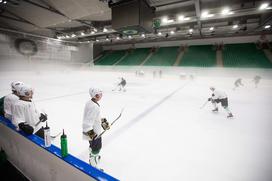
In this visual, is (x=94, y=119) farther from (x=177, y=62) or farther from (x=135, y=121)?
(x=177, y=62)

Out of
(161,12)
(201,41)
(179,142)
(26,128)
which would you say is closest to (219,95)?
(179,142)

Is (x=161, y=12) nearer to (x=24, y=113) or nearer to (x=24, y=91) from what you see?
(x=24, y=91)

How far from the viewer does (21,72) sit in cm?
1282

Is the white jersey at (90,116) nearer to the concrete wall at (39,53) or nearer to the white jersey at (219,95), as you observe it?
the white jersey at (219,95)

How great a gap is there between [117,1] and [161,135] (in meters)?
5.60

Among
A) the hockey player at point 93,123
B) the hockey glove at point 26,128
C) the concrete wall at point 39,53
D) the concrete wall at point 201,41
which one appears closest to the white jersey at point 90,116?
the hockey player at point 93,123

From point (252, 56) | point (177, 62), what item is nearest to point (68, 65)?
point (177, 62)

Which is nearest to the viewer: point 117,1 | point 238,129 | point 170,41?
point 238,129

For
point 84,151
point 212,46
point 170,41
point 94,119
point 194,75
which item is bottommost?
point 84,151

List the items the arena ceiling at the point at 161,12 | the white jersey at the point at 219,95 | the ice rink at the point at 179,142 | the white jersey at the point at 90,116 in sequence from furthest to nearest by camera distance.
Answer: the arena ceiling at the point at 161,12 < the white jersey at the point at 219,95 < the ice rink at the point at 179,142 < the white jersey at the point at 90,116

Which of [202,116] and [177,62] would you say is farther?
[177,62]

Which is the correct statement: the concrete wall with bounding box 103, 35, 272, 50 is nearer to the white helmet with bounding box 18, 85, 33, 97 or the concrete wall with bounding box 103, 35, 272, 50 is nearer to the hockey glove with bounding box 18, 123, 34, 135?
the white helmet with bounding box 18, 85, 33, 97

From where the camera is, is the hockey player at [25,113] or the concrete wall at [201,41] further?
the concrete wall at [201,41]

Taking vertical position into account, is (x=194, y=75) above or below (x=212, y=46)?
below
